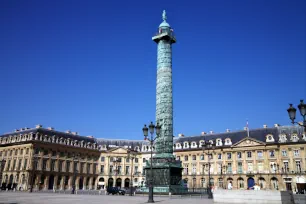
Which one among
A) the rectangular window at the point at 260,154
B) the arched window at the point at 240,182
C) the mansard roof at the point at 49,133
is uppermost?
the mansard roof at the point at 49,133

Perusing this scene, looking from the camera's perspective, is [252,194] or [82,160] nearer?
[252,194]

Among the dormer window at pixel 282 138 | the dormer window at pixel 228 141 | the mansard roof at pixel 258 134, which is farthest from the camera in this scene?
the dormer window at pixel 228 141

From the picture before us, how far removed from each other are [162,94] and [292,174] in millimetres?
26989

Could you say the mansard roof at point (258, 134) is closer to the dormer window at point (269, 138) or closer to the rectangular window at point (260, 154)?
the dormer window at point (269, 138)

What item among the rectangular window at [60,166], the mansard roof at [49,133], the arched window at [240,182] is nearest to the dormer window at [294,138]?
the arched window at [240,182]

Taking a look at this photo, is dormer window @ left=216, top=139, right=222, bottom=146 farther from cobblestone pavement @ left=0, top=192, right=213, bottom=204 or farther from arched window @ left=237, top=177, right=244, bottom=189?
cobblestone pavement @ left=0, top=192, right=213, bottom=204

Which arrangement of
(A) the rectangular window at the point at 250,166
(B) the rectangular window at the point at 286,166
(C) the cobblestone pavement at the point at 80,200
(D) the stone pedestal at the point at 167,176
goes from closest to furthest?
1. (C) the cobblestone pavement at the point at 80,200
2. (D) the stone pedestal at the point at 167,176
3. (B) the rectangular window at the point at 286,166
4. (A) the rectangular window at the point at 250,166

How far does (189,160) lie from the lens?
5416 centimetres

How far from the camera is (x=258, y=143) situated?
4706cm

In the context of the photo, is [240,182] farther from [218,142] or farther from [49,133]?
[49,133]

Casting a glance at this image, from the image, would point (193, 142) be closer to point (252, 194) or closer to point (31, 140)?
point (31, 140)

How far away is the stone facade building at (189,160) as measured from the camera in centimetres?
4425

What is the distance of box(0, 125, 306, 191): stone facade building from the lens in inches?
1742

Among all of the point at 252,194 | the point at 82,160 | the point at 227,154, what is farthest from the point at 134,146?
the point at 252,194
